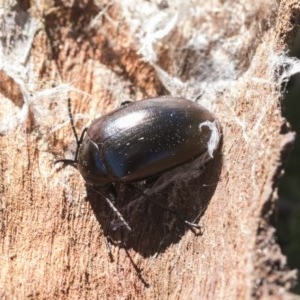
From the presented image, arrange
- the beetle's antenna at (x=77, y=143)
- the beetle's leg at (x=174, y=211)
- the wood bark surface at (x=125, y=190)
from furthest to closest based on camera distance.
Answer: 1. the beetle's antenna at (x=77, y=143)
2. the beetle's leg at (x=174, y=211)
3. the wood bark surface at (x=125, y=190)

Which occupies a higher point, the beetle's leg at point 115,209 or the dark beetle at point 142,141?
the dark beetle at point 142,141

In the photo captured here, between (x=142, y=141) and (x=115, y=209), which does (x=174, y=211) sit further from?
(x=142, y=141)

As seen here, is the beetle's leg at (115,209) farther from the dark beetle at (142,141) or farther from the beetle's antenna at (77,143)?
the beetle's antenna at (77,143)

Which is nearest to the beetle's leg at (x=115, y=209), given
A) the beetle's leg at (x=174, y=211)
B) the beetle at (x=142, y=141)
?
the beetle at (x=142, y=141)

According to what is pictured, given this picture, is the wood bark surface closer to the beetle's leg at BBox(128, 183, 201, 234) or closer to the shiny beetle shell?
the beetle's leg at BBox(128, 183, 201, 234)

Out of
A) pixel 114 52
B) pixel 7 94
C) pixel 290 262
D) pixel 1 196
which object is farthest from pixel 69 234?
pixel 290 262

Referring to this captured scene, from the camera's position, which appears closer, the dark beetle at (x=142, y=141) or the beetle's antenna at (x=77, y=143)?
the dark beetle at (x=142, y=141)
